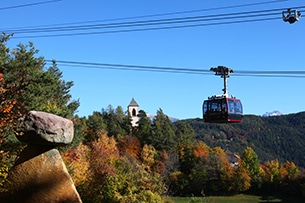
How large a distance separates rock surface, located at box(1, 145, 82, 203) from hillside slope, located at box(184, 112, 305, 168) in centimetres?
10955

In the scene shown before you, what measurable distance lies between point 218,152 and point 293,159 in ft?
234

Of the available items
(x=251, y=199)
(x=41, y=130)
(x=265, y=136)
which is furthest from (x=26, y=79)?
(x=265, y=136)

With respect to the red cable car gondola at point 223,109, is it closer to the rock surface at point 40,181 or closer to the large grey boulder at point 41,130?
the large grey boulder at point 41,130

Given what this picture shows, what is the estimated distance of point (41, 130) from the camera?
37.8ft

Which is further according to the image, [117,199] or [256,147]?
[256,147]

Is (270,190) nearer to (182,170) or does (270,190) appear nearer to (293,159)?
(182,170)

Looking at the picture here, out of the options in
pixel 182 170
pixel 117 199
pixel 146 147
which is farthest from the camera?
pixel 182 170

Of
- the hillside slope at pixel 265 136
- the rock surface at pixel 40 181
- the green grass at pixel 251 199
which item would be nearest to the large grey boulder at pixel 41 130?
the rock surface at pixel 40 181

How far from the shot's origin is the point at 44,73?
74.4 feet

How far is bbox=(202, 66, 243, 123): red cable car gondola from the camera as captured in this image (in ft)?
59.0

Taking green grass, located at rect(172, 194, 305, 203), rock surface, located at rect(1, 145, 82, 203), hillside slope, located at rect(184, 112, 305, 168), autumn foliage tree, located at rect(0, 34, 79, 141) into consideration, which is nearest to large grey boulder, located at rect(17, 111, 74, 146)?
rock surface, located at rect(1, 145, 82, 203)

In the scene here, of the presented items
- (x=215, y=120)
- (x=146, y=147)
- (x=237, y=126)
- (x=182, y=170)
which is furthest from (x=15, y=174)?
(x=237, y=126)

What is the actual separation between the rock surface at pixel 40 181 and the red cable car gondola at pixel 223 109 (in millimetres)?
8757

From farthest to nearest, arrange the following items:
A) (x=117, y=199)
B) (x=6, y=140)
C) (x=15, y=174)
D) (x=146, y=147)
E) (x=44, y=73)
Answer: (x=146, y=147) → (x=44, y=73) → (x=117, y=199) → (x=6, y=140) → (x=15, y=174)
